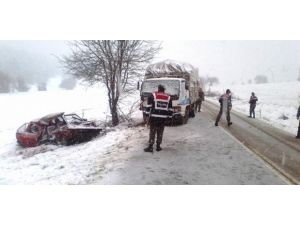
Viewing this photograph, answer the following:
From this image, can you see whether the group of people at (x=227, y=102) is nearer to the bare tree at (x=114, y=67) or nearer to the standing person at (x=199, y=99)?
the bare tree at (x=114, y=67)

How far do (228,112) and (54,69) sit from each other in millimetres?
6257

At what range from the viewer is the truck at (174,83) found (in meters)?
11.2

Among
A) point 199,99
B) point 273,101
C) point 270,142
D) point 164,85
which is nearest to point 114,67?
point 164,85

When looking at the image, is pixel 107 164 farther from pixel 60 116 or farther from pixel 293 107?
pixel 293 107

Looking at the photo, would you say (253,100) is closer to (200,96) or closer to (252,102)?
(252,102)

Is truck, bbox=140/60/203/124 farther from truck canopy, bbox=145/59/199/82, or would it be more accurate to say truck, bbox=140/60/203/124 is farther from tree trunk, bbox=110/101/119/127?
tree trunk, bbox=110/101/119/127

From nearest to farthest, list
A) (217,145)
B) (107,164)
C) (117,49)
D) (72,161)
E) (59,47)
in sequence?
(107,164)
(72,161)
(217,145)
(59,47)
(117,49)

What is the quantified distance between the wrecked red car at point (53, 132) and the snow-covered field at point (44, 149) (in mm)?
261

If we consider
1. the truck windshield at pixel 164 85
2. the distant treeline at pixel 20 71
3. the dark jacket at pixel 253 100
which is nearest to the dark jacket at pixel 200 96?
the dark jacket at pixel 253 100

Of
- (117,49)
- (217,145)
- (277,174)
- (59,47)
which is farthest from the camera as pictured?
(117,49)

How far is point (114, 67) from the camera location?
13.0 meters

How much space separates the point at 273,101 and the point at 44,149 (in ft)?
25.4

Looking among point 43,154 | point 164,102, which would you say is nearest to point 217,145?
point 164,102

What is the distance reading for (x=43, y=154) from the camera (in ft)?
30.6
